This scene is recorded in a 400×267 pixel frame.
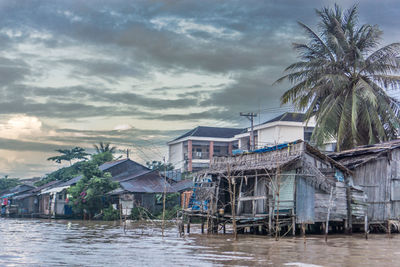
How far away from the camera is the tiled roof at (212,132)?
55.6 m

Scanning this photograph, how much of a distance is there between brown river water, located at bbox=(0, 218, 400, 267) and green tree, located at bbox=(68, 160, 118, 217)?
59.6ft

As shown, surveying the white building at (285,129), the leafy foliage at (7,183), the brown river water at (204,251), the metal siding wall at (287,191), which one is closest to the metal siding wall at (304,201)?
the metal siding wall at (287,191)

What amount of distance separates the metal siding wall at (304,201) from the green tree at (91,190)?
21248 mm

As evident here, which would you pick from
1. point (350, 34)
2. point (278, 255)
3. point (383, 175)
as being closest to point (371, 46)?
point (350, 34)

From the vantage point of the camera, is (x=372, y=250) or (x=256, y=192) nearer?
(x=372, y=250)

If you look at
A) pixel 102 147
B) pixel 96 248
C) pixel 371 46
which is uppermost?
pixel 371 46

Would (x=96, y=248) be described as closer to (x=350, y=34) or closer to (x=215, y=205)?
(x=215, y=205)

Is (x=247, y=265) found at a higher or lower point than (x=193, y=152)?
lower

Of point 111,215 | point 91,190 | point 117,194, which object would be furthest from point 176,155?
point 111,215

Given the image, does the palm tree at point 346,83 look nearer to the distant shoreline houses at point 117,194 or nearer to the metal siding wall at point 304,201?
the metal siding wall at point 304,201

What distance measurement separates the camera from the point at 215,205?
75.0 feet

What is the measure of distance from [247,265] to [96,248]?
6227mm

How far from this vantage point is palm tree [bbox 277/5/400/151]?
25.1m

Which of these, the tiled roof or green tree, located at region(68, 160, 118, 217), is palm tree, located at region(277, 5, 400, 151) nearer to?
green tree, located at region(68, 160, 118, 217)
